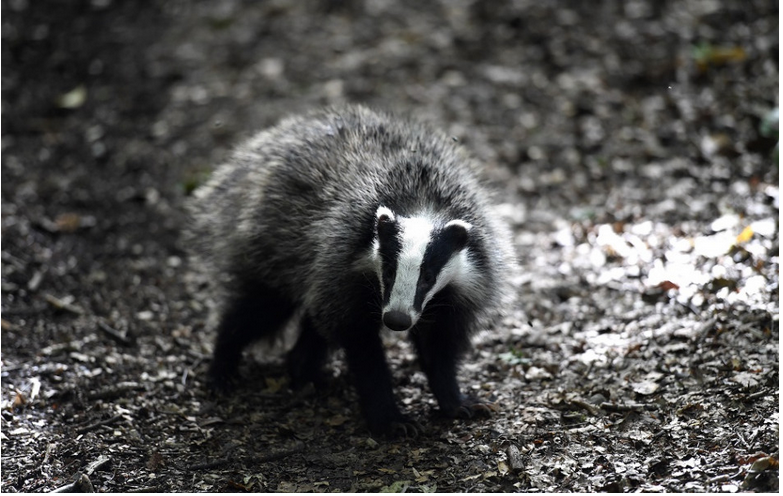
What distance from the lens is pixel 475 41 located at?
39.6ft

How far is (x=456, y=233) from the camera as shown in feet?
17.5

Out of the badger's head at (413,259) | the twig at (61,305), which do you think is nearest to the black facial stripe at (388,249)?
the badger's head at (413,259)

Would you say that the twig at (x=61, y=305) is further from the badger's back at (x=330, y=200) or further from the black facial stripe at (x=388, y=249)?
the black facial stripe at (x=388, y=249)

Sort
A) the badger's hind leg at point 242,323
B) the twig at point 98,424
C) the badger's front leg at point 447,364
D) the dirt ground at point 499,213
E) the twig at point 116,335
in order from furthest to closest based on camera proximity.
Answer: the twig at point 116,335 < the badger's hind leg at point 242,323 < the badger's front leg at point 447,364 < the twig at point 98,424 < the dirt ground at point 499,213

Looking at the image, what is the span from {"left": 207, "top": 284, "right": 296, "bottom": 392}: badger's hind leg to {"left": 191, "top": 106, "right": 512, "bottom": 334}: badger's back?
0.49ft

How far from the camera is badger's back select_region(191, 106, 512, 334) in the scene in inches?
223

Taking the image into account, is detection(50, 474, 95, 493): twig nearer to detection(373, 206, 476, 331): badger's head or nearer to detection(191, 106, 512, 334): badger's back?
detection(191, 106, 512, 334): badger's back

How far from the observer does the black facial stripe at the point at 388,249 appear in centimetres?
518

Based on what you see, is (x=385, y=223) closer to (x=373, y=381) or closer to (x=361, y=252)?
(x=361, y=252)

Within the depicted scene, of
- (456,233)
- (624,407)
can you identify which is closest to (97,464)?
(456,233)

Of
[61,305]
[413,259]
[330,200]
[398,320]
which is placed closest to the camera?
[398,320]

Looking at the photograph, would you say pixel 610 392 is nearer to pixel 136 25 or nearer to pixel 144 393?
pixel 144 393

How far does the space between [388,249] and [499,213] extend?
1.85 m

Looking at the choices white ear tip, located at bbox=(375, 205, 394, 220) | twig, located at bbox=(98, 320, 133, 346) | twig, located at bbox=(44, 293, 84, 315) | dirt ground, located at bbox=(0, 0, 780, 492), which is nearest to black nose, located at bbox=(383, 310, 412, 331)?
white ear tip, located at bbox=(375, 205, 394, 220)
